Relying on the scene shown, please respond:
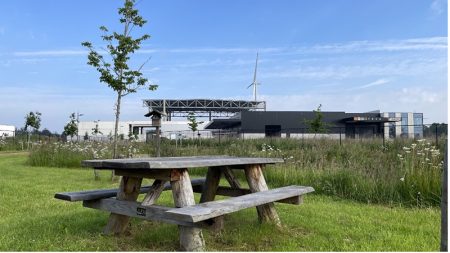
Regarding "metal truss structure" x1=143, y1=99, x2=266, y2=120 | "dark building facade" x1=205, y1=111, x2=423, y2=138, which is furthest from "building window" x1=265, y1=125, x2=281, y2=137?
"metal truss structure" x1=143, y1=99, x2=266, y2=120

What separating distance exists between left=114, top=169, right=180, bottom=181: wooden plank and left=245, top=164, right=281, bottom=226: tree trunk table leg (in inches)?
49.0

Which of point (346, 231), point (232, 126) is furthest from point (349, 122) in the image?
point (346, 231)

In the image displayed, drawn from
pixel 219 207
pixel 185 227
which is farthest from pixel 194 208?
pixel 185 227

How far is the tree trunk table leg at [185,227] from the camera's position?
3584 mm

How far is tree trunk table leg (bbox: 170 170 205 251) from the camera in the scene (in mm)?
3584

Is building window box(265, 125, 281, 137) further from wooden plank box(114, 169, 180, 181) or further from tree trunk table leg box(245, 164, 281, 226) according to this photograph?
wooden plank box(114, 169, 180, 181)

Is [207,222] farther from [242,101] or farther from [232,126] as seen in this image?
[242,101]

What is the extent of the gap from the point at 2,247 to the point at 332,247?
284 cm

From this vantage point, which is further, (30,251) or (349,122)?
(349,122)

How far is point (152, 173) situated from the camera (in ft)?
13.1

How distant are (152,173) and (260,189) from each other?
133 cm

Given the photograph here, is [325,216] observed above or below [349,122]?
below

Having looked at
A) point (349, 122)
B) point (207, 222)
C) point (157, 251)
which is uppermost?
point (349, 122)

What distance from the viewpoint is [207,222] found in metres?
3.51
